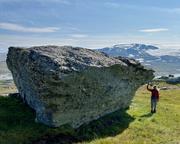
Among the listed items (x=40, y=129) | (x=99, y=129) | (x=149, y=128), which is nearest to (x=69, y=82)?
(x=40, y=129)

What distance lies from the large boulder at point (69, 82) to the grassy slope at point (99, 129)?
0.74 m

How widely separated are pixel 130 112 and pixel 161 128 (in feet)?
15.4

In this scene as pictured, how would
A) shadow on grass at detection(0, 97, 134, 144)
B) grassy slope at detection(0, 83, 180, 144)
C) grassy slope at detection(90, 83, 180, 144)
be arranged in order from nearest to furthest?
shadow on grass at detection(0, 97, 134, 144) < grassy slope at detection(0, 83, 180, 144) < grassy slope at detection(90, 83, 180, 144)

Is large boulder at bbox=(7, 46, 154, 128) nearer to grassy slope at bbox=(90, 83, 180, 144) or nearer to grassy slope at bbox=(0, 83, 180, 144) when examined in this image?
grassy slope at bbox=(0, 83, 180, 144)

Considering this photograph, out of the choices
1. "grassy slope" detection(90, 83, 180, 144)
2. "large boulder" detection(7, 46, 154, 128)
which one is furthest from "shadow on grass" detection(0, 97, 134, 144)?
"grassy slope" detection(90, 83, 180, 144)

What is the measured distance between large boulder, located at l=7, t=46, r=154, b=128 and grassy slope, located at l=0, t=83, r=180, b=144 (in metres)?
0.74

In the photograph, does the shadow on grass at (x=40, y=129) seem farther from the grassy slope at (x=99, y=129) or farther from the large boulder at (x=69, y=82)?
the large boulder at (x=69, y=82)

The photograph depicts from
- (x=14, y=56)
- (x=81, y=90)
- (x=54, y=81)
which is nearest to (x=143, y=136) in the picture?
(x=81, y=90)

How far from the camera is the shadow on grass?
95.3ft

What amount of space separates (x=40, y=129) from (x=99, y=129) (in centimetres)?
563

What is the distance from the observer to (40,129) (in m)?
30.2

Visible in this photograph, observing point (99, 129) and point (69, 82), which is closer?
point (69, 82)

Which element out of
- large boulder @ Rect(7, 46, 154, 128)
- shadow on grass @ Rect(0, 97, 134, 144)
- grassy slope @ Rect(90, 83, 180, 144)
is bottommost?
grassy slope @ Rect(90, 83, 180, 144)

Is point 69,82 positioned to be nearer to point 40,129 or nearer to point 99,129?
point 40,129
